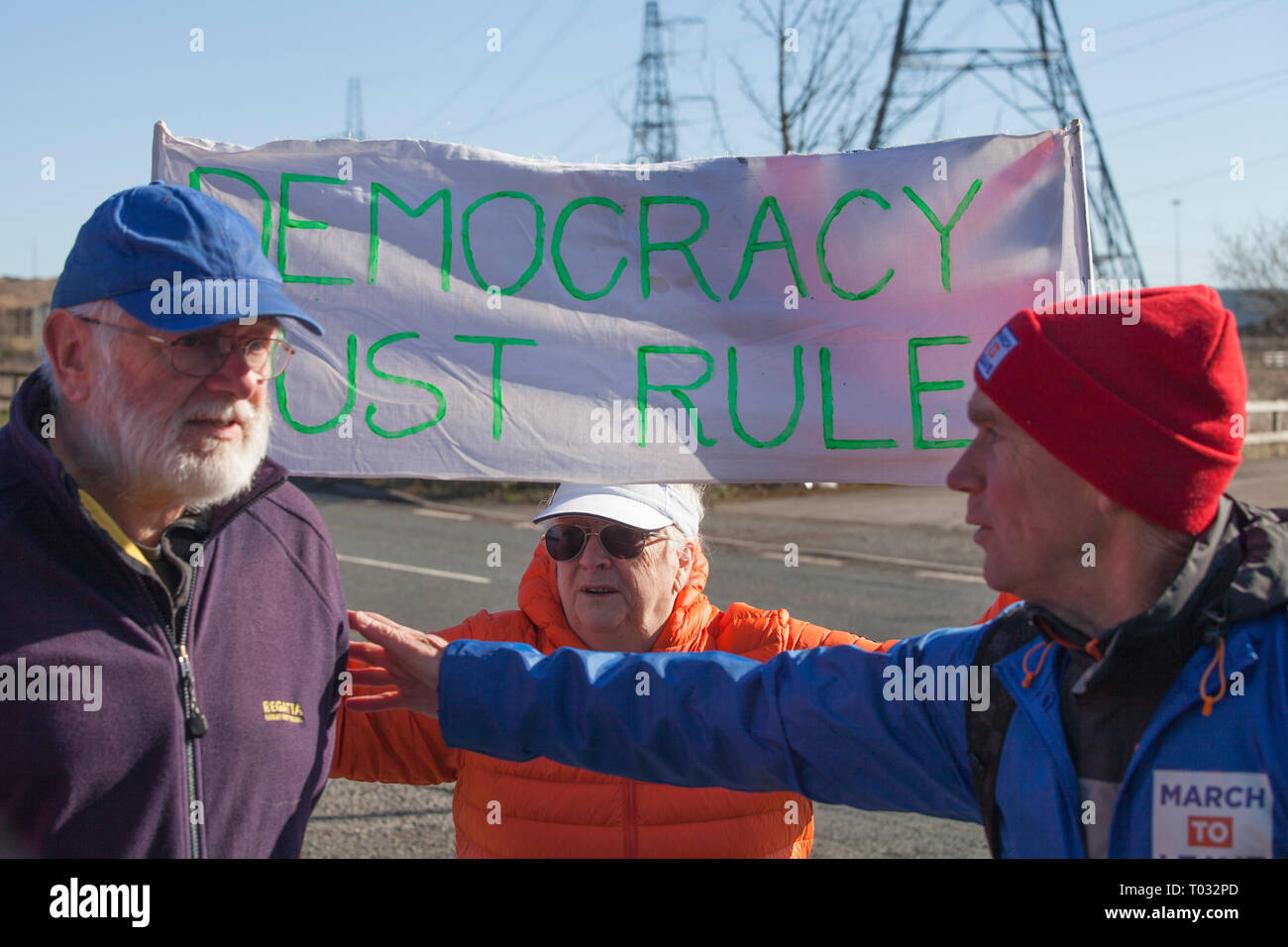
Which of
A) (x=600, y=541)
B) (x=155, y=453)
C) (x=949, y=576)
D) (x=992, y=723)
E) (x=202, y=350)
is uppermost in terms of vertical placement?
(x=202, y=350)

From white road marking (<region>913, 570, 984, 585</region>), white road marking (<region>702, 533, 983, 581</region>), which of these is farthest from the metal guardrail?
white road marking (<region>913, 570, 984, 585</region>)

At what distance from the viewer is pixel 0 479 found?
1897 mm

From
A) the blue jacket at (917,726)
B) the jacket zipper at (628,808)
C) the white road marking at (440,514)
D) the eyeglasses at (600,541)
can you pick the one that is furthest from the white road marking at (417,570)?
the blue jacket at (917,726)

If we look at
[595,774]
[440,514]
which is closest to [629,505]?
[595,774]

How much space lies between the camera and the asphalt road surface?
486 centimetres

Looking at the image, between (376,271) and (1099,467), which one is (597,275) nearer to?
(376,271)

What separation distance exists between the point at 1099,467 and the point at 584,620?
1.35 meters

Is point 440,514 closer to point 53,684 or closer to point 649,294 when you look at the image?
point 649,294

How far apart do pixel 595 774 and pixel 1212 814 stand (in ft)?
4.30

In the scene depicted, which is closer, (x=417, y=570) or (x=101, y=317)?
(x=101, y=317)

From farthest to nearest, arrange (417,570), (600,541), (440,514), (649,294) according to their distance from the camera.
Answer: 1. (440,514)
2. (417,570)
3. (649,294)
4. (600,541)

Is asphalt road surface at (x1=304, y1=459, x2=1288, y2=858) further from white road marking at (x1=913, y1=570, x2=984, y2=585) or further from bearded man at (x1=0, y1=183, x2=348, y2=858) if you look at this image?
bearded man at (x1=0, y1=183, x2=348, y2=858)

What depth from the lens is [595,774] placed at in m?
2.55

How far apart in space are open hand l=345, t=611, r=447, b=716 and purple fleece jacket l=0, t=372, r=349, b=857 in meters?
0.18
